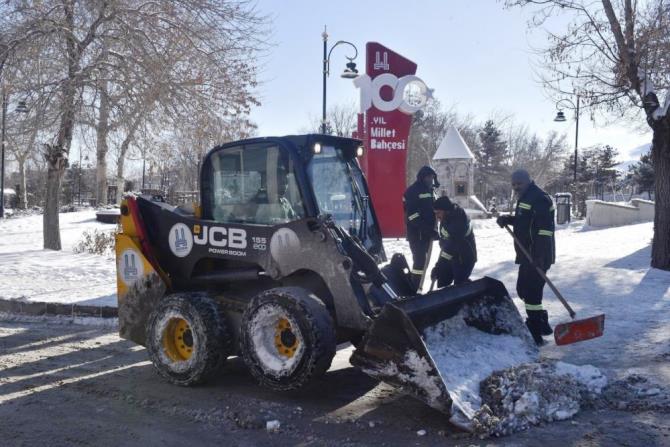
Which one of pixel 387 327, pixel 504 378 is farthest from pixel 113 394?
pixel 504 378

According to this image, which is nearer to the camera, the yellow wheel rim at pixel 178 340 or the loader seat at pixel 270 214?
the loader seat at pixel 270 214

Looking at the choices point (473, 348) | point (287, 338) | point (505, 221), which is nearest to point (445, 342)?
point (473, 348)

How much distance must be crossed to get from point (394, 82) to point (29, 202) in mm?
42993

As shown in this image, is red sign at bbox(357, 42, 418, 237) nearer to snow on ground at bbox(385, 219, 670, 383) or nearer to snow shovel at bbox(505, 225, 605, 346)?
snow on ground at bbox(385, 219, 670, 383)

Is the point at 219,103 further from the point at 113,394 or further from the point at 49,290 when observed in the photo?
the point at 113,394

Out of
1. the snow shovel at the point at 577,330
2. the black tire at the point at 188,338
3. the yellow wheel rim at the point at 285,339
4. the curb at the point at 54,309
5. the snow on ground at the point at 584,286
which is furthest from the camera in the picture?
the curb at the point at 54,309

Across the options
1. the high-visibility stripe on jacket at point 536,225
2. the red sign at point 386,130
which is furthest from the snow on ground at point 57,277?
the red sign at point 386,130

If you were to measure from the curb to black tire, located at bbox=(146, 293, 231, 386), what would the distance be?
10.8 feet

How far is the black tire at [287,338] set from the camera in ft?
15.1

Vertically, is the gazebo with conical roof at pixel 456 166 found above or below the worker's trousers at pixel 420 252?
above

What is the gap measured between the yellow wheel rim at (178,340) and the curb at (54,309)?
10.8 feet

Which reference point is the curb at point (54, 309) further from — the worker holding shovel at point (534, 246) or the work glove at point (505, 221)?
the worker holding shovel at point (534, 246)

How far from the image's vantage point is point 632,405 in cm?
472

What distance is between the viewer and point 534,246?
6.88 metres
